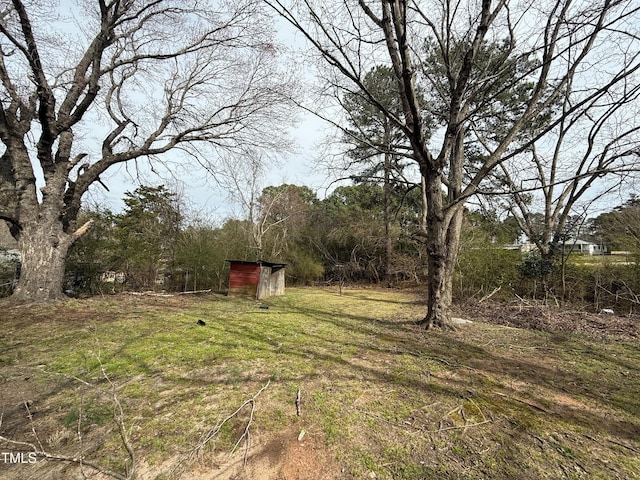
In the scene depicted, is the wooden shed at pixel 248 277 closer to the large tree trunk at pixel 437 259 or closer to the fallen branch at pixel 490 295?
the large tree trunk at pixel 437 259

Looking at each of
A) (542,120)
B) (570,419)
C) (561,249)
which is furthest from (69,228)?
(542,120)

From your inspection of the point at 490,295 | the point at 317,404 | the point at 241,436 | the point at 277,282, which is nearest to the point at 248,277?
the point at 277,282

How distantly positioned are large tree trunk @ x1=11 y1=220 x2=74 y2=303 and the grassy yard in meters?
1.94

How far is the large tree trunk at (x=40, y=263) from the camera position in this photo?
18.3ft

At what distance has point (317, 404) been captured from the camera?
2.12 meters

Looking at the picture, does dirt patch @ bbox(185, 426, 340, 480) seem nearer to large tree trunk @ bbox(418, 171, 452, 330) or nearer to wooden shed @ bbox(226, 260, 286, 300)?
large tree trunk @ bbox(418, 171, 452, 330)

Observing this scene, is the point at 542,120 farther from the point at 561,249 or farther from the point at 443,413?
the point at 443,413

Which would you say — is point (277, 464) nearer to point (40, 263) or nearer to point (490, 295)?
point (40, 263)

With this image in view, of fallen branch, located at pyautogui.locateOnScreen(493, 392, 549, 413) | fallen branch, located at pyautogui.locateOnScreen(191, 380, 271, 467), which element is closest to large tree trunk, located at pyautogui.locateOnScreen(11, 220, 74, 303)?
fallen branch, located at pyautogui.locateOnScreen(191, 380, 271, 467)

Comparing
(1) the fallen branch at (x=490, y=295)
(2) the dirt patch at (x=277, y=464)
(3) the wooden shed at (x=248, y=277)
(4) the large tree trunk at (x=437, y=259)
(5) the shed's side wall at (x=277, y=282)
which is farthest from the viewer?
(5) the shed's side wall at (x=277, y=282)

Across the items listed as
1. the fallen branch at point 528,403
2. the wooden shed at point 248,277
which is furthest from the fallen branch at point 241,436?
the wooden shed at point 248,277

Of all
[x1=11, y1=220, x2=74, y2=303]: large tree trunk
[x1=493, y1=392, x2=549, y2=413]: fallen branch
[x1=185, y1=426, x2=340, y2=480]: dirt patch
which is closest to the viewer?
[x1=185, y1=426, x2=340, y2=480]: dirt patch

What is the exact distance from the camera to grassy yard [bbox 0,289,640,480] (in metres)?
1.51

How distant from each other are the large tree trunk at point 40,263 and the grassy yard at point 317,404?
1943 millimetres
